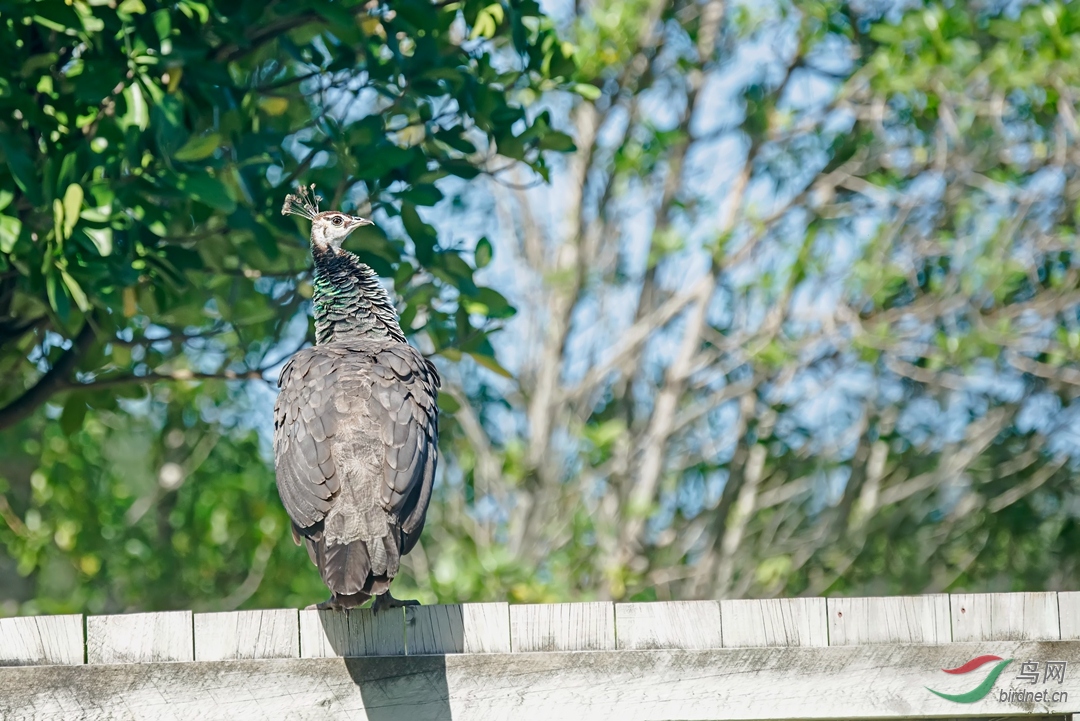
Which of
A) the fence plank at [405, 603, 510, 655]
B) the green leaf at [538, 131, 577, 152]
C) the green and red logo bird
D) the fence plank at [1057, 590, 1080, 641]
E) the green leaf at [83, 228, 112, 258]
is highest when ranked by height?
the green leaf at [538, 131, 577, 152]

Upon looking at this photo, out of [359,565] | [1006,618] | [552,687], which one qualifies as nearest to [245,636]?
[359,565]

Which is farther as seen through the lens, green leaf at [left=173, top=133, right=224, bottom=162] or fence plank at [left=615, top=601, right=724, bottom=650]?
green leaf at [left=173, top=133, right=224, bottom=162]

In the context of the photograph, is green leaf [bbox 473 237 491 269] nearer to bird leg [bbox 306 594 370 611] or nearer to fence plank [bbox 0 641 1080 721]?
bird leg [bbox 306 594 370 611]

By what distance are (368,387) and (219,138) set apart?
920 millimetres

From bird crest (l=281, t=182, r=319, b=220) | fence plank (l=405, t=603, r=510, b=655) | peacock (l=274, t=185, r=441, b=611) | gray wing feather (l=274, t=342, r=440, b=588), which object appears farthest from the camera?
bird crest (l=281, t=182, r=319, b=220)

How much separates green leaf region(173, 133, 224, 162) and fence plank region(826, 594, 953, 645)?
2.27 meters

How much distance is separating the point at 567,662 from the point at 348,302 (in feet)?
6.17

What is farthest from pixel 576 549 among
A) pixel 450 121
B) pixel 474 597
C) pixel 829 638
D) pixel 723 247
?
pixel 829 638

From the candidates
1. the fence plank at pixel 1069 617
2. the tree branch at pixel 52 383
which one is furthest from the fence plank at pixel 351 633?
the tree branch at pixel 52 383

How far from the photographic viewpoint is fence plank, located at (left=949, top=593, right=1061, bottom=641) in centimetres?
296

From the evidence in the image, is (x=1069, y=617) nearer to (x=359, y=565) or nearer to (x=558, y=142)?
(x=359, y=565)

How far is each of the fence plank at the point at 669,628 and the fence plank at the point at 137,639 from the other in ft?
3.31

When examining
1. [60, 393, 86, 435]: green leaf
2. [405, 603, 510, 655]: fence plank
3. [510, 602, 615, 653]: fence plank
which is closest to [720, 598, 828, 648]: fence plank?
[510, 602, 615, 653]: fence plank

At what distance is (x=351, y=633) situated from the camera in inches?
113
